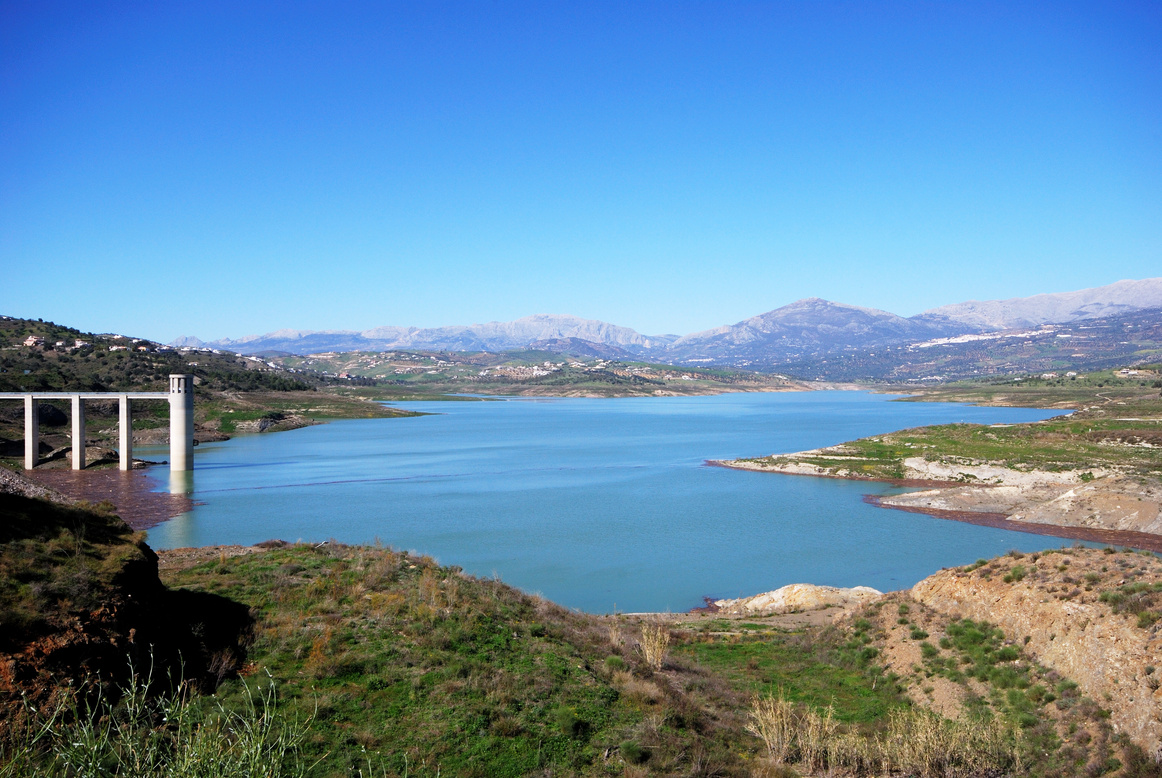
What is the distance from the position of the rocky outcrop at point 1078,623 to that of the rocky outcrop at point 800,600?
3.58 m

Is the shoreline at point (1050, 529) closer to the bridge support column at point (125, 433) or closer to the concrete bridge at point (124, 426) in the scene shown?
the concrete bridge at point (124, 426)

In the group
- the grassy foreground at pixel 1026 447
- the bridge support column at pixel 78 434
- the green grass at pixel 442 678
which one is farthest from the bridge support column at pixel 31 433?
the grassy foreground at pixel 1026 447

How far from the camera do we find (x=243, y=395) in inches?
3600

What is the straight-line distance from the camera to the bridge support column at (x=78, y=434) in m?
48.4

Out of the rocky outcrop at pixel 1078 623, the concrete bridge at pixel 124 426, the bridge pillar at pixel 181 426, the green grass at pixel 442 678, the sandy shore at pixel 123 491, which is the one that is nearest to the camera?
the green grass at pixel 442 678

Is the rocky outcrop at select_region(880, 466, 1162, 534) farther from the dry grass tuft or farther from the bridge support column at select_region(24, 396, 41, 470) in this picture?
the bridge support column at select_region(24, 396, 41, 470)

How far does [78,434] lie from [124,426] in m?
2.80

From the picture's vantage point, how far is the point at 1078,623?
1116cm

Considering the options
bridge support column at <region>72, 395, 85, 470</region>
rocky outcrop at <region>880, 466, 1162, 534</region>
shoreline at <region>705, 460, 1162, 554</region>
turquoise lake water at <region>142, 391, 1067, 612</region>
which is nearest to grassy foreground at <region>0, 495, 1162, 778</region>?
turquoise lake water at <region>142, 391, 1067, 612</region>

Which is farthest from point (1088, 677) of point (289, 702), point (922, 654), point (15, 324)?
point (15, 324)

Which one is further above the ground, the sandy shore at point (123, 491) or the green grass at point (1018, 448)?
the green grass at point (1018, 448)

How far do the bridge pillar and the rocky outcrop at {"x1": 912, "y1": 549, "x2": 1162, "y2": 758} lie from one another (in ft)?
165

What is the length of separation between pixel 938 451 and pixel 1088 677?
145 ft

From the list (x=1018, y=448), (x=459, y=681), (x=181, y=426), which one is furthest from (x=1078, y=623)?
(x=181, y=426)
